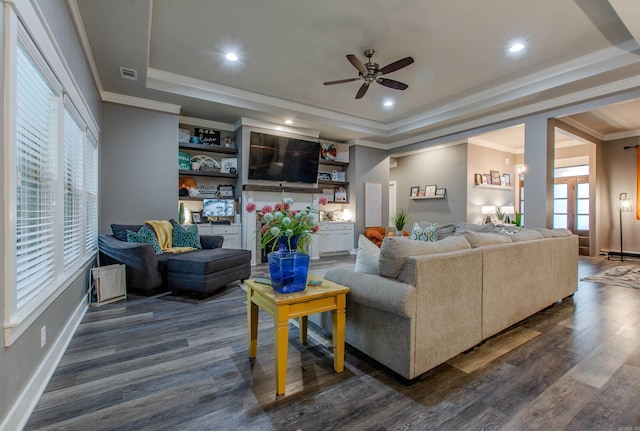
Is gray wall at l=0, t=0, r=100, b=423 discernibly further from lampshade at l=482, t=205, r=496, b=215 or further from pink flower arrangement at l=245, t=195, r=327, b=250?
lampshade at l=482, t=205, r=496, b=215

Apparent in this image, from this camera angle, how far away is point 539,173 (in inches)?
193

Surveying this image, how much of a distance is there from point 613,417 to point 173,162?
218 inches

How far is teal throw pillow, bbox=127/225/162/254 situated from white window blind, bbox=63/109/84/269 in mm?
861

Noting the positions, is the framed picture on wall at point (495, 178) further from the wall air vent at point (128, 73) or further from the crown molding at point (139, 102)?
the wall air vent at point (128, 73)

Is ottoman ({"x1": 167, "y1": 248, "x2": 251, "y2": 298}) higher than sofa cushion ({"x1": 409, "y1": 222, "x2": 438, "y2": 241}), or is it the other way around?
sofa cushion ({"x1": 409, "y1": 222, "x2": 438, "y2": 241})

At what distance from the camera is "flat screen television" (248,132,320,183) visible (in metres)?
5.82

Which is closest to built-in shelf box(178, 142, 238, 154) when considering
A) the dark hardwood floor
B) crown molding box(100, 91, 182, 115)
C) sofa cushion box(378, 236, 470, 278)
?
crown molding box(100, 91, 182, 115)

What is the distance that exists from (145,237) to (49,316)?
218 cm

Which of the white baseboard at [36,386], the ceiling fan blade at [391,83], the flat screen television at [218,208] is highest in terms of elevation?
the ceiling fan blade at [391,83]

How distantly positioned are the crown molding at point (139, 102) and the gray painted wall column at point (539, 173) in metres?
5.93

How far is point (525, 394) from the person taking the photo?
1.74 m

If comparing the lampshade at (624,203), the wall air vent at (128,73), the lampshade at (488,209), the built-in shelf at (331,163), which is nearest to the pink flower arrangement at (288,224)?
the wall air vent at (128,73)

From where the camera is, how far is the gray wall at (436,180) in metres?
7.24

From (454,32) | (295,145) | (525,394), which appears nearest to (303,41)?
(454,32)
